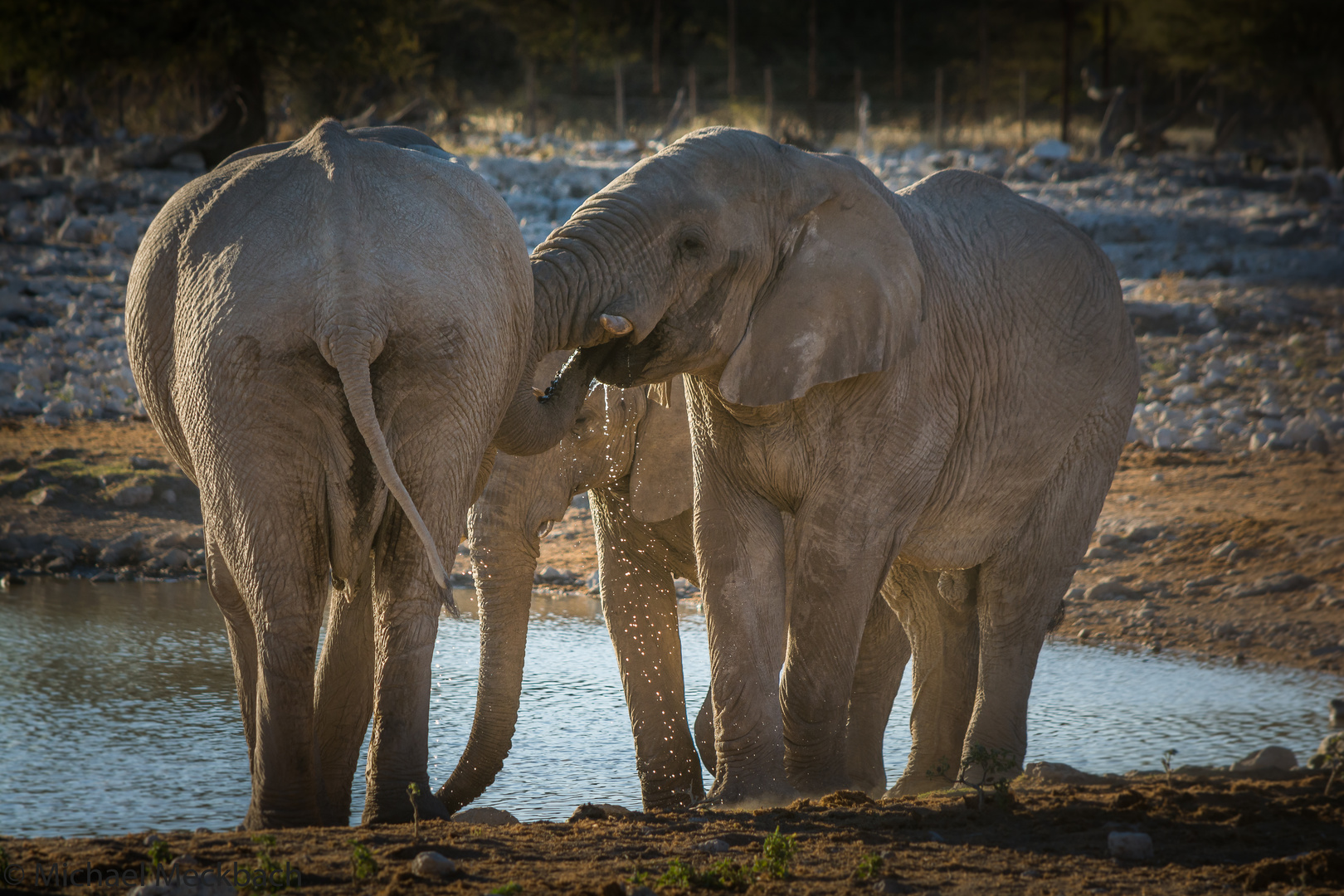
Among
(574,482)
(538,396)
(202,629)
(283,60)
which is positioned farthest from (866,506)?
(283,60)

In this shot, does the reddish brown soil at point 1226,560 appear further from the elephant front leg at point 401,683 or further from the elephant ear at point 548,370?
the elephant front leg at point 401,683

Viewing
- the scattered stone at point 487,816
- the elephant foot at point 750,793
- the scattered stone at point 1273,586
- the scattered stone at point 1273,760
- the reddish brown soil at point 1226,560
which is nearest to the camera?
the elephant foot at point 750,793

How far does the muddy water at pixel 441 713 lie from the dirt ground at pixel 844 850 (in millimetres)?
1277

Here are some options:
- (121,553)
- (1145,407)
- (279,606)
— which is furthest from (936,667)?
(1145,407)

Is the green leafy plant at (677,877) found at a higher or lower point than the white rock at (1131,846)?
higher

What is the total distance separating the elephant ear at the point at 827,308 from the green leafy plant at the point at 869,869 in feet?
4.70

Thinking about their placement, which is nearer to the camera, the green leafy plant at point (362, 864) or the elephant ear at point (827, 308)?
the green leafy plant at point (362, 864)

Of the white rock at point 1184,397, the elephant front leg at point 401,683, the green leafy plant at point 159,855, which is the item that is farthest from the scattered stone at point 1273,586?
the green leafy plant at point 159,855

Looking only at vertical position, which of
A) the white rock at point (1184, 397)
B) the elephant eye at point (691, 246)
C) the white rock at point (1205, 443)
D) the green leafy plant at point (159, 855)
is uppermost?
the elephant eye at point (691, 246)

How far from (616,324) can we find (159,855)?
168 cm

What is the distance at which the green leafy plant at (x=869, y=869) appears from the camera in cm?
308

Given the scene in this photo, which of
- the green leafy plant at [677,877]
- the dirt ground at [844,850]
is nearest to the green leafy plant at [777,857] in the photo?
the dirt ground at [844,850]

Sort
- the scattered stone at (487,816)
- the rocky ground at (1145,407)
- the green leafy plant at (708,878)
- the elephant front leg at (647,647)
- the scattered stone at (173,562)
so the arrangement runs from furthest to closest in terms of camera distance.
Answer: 1. the scattered stone at (173,562)
2. the rocky ground at (1145,407)
3. the elephant front leg at (647,647)
4. the scattered stone at (487,816)
5. the green leafy plant at (708,878)

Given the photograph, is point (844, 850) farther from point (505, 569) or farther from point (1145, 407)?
point (1145, 407)
